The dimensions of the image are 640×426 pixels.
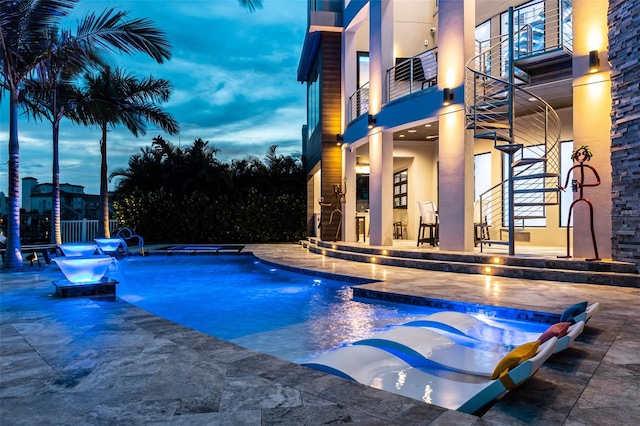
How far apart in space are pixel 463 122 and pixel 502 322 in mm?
4602

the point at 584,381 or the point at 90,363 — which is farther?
the point at 90,363

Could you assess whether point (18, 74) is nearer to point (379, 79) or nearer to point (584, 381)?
point (379, 79)

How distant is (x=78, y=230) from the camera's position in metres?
14.6

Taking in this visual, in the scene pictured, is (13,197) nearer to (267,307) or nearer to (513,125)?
(267,307)

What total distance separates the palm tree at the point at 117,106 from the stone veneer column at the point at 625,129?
33.4ft

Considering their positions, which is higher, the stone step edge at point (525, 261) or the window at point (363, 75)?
the window at point (363, 75)

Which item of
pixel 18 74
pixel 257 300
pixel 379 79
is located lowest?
pixel 257 300

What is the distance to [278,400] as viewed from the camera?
73.7 inches

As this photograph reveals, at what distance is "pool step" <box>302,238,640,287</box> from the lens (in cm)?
555

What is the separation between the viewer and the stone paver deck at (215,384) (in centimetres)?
174

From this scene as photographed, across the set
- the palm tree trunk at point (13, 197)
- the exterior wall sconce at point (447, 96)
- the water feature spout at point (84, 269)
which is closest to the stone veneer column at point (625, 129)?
the exterior wall sconce at point (447, 96)

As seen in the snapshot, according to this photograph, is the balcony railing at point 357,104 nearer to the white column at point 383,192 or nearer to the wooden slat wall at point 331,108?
the wooden slat wall at point 331,108

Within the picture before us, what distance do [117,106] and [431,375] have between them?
10327 mm

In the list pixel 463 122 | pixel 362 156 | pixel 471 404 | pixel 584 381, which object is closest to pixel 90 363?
pixel 471 404
